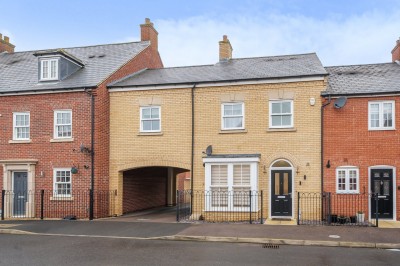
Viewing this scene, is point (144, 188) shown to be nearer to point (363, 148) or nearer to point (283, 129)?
point (283, 129)

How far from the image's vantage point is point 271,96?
18.0 meters

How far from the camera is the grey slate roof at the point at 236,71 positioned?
18.5 m

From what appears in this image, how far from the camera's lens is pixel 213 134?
1856 centimetres

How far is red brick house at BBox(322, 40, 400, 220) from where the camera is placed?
56.0ft

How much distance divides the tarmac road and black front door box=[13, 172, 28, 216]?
6.96 meters

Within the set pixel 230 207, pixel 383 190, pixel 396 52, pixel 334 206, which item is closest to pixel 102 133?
pixel 230 207

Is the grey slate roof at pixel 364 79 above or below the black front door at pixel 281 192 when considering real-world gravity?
above

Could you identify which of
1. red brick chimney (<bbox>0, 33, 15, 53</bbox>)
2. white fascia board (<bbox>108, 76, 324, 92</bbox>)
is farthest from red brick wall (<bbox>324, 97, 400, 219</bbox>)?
red brick chimney (<bbox>0, 33, 15, 53</bbox>)

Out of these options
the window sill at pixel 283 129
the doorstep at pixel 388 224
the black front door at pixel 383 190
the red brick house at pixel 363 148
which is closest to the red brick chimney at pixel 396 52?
the red brick house at pixel 363 148

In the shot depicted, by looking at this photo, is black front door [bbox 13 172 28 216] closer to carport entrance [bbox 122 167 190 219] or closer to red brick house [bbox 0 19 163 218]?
red brick house [bbox 0 19 163 218]

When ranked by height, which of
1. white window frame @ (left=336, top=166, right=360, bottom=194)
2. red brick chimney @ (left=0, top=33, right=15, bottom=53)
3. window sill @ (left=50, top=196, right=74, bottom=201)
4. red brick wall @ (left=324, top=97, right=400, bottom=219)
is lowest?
window sill @ (left=50, top=196, right=74, bottom=201)

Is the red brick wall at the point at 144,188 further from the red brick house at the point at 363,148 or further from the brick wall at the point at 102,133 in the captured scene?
the red brick house at the point at 363,148

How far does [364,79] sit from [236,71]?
587 cm

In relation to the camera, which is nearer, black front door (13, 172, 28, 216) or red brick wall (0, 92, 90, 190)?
red brick wall (0, 92, 90, 190)
